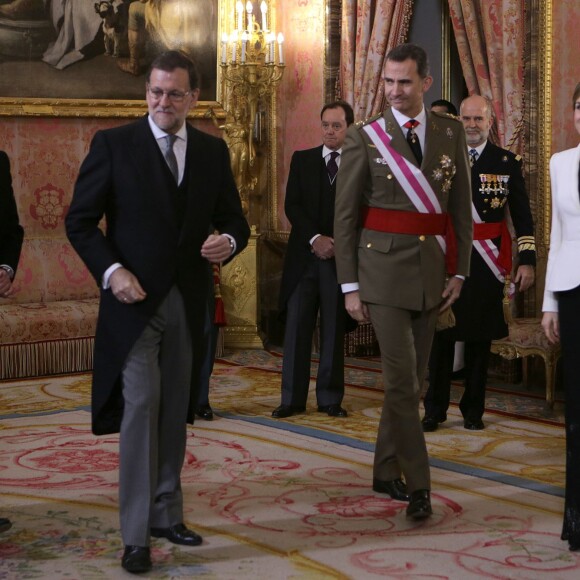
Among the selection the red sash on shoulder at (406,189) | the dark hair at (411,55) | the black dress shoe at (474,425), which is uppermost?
the dark hair at (411,55)

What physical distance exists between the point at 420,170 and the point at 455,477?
138 cm

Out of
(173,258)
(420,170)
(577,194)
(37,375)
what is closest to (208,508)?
(173,258)

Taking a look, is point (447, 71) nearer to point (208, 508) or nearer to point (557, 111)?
point (557, 111)

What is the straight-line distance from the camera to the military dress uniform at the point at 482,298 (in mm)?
5602

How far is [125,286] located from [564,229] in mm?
1439

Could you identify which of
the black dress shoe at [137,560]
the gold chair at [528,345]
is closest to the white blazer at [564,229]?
the black dress shoe at [137,560]

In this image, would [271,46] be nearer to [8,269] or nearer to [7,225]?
[7,225]

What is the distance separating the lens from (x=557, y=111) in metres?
6.69

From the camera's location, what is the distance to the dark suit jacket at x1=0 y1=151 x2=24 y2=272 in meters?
3.84

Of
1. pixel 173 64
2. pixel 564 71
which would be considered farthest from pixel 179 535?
pixel 564 71

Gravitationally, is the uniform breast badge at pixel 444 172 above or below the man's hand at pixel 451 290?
above

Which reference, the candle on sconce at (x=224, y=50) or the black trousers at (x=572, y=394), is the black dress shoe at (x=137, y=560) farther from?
the candle on sconce at (x=224, y=50)

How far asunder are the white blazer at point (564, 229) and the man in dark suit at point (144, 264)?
1069mm

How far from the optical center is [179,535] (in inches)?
146
